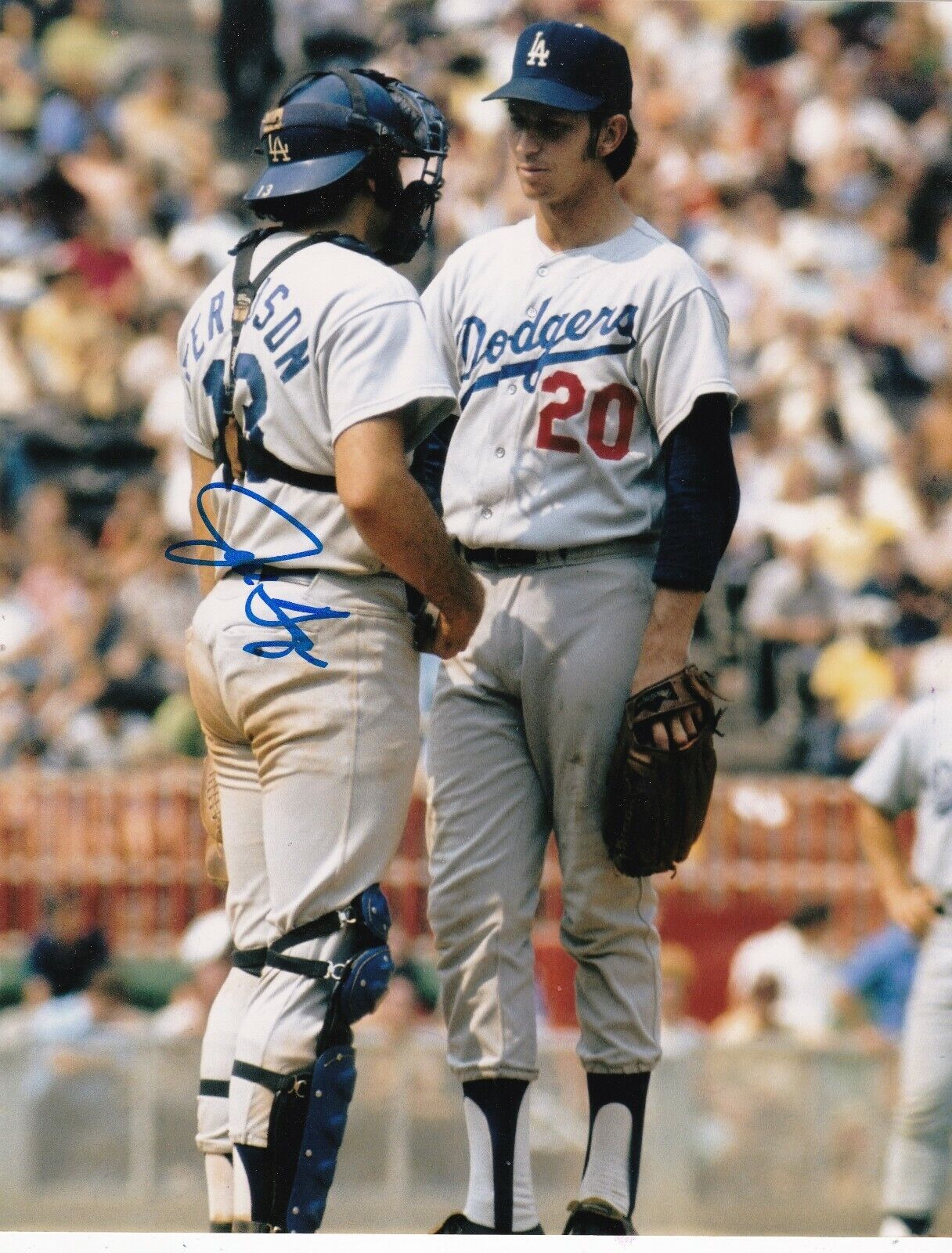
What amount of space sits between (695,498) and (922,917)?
7.59ft

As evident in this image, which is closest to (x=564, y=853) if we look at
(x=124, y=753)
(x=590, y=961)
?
(x=590, y=961)

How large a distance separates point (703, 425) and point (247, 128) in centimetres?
943

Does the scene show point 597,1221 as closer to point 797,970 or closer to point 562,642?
point 562,642

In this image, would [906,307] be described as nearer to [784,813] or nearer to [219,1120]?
[784,813]

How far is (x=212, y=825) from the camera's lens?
3.83 meters

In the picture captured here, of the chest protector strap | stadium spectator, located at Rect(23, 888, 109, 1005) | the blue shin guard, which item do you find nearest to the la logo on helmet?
the chest protector strap

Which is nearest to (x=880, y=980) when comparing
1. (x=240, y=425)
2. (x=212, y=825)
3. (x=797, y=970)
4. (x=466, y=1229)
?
(x=797, y=970)

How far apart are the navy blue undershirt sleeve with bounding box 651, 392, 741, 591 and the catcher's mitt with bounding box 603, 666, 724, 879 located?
0.61 ft

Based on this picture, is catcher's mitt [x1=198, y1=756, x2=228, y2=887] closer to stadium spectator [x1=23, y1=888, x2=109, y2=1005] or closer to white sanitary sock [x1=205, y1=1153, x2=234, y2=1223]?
white sanitary sock [x1=205, y1=1153, x2=234, y2=1223]

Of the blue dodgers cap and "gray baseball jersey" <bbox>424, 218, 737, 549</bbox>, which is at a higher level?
the blue dodgers cap

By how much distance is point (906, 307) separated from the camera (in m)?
11.7

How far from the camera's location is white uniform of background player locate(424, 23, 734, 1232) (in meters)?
3.70

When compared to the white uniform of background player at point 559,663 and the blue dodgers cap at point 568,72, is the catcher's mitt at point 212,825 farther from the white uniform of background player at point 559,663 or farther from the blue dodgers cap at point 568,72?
the blue dodgers cap at point 568,72
